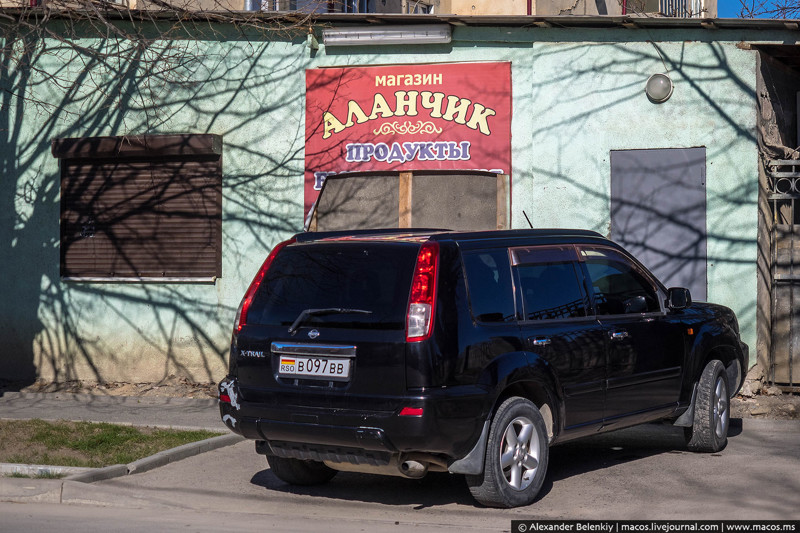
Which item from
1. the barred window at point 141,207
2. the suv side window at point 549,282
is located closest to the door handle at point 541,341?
the suv side window at point 549,282

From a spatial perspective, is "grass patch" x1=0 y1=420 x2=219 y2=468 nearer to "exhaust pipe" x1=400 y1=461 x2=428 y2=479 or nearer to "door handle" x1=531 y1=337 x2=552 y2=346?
"exhaust pipe" x1=400 y1=461 x2=428 y2=479

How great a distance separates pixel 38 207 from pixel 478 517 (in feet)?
29.5

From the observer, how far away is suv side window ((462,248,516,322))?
260 inches

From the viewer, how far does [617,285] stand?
26.2 feet

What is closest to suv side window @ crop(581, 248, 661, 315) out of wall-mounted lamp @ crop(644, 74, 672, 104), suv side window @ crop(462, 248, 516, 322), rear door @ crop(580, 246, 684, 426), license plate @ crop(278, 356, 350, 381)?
rear door @ crop(580, 246, 684, 426)

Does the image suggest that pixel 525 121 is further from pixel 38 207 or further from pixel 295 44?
pixel 38 207

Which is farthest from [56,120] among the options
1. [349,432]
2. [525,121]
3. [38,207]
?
[349,432]

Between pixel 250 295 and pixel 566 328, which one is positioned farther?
pixel 566 328

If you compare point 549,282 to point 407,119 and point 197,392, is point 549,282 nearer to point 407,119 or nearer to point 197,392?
point 407,119

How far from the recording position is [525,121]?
12.3 meters

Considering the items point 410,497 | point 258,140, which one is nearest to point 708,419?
point 410,497

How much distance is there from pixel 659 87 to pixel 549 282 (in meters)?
5.48

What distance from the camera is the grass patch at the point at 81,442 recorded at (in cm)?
809

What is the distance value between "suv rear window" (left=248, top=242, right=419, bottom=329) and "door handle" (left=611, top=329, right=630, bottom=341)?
191 cm
